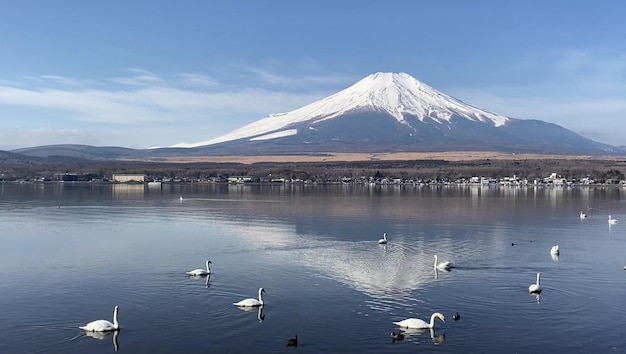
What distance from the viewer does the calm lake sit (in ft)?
39.2

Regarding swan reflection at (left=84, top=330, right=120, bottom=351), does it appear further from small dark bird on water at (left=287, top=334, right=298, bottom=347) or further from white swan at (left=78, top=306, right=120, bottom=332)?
small dark bird on water at (left=287, top=334, right=298, bottom=347)

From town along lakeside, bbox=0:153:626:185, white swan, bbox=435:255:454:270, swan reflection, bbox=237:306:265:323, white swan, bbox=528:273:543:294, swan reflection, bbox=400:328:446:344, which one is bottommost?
swan reflection, bbox=400:328:446:344

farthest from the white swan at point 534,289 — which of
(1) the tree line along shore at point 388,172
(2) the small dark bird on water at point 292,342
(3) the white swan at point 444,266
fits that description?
(1) the tree line along shore at point 388,172

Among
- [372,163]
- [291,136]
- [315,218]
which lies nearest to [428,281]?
[315,218]

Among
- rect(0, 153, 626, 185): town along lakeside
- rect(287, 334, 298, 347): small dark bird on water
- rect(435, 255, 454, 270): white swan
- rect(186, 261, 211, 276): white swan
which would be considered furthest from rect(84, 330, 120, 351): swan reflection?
rect(0, 153, 626, 185): town along lakeside

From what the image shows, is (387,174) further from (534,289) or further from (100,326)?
(100,326)

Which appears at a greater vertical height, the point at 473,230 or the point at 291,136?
the point at 291,136

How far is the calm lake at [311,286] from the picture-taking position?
471 inches

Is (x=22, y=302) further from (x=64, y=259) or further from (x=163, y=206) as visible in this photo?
(x=163, y=206)

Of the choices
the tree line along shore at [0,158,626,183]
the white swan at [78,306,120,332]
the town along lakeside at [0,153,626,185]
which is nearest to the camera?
the white swan at [78,306,120,332]

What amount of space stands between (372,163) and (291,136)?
256ft

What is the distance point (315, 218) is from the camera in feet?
109

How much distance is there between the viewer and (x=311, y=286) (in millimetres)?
16109

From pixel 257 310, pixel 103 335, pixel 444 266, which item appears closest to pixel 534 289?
pixel 444 266
